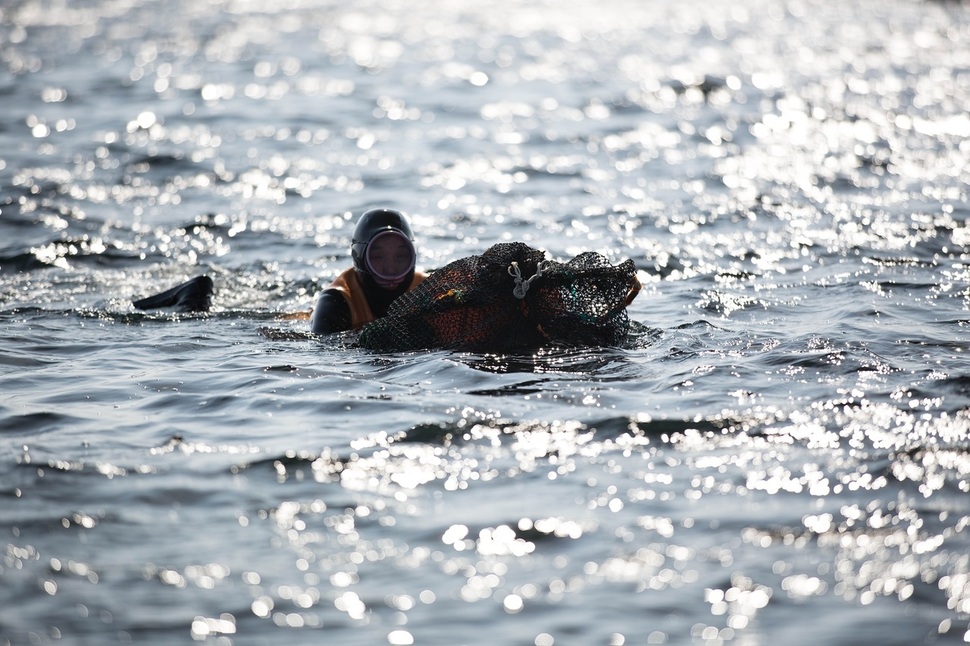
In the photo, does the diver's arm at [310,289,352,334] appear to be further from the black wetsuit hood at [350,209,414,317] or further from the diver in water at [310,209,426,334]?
the black wetsuit hood at [350,209,414,317]

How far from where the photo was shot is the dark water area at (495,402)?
16.0 ft

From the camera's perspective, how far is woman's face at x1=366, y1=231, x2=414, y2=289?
927 cm

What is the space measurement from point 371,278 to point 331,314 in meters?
0.47

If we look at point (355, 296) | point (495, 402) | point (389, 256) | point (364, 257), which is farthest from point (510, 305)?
point (355, 296)

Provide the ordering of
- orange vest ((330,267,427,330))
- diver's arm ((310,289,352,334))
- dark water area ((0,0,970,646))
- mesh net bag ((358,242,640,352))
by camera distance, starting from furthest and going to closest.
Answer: orange vest ((330,267,427,330)) → diver's arm ((310,289,352,334)) → mesh net bag ((358,242,640,352)) → dark water area ((0,0,970,646))

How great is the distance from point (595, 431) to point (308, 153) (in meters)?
12.9

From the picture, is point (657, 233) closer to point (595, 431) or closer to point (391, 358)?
point (391, 358)

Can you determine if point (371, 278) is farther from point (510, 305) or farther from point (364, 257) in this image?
point (510, 305)

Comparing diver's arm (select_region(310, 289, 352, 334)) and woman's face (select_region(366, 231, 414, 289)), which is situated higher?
woman's face (select_region(366, 231, 414, 289))

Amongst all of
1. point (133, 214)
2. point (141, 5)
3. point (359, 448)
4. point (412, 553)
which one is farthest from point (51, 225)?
point (141, 5)

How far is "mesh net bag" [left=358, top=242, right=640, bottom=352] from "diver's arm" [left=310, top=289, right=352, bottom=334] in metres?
0.79

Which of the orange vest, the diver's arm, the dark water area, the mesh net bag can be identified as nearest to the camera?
the dark water area

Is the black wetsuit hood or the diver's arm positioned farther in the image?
the black wetsuit hood

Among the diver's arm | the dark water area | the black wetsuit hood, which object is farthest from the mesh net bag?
the black wetsuit hood
